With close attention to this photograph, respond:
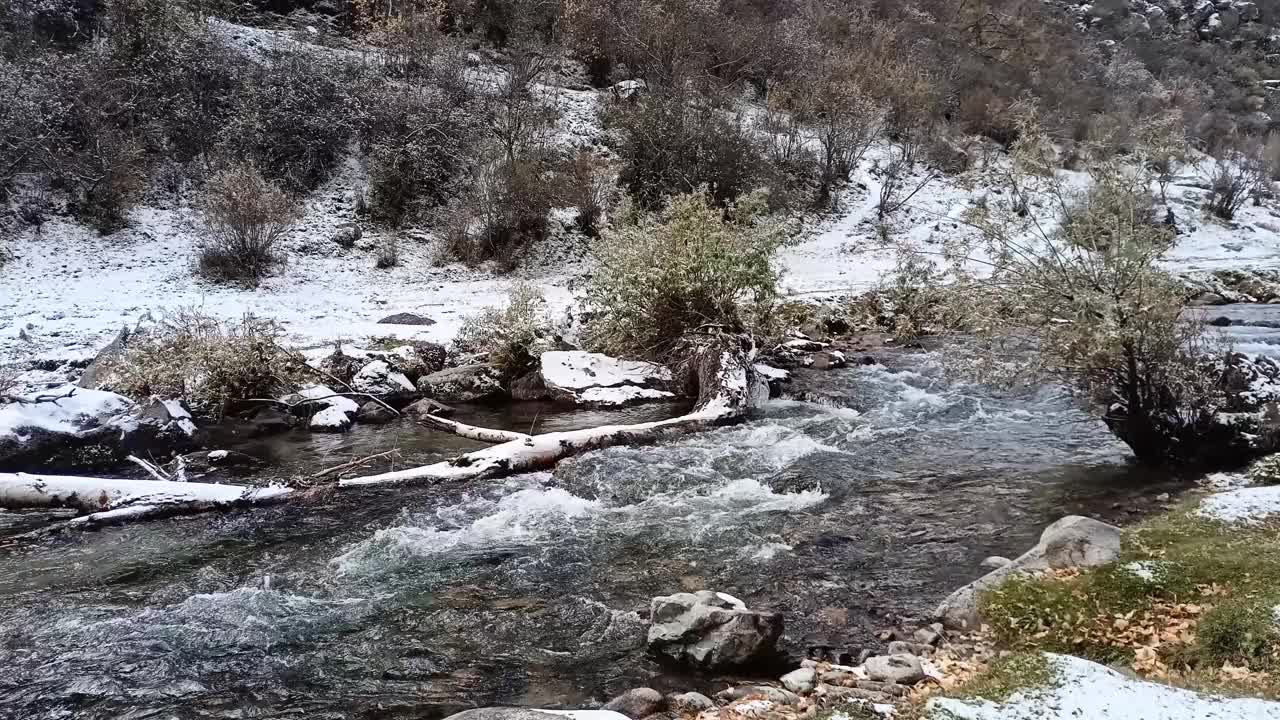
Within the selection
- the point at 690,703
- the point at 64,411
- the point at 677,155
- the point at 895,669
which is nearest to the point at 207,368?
the point at 64,411

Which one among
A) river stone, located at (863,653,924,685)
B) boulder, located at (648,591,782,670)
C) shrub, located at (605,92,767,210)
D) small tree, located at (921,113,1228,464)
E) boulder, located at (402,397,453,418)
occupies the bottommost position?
boulder, located at (402,397,453,418)

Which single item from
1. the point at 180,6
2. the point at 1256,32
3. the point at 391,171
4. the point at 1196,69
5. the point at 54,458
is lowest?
the point at 54,458

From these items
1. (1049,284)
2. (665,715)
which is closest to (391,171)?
(1049,284)

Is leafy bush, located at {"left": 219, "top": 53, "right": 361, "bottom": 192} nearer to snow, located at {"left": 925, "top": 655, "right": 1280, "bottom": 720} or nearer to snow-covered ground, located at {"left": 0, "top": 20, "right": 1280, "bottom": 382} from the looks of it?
snow-covered ground, located at {"left": 0, "top": 20, "right": 1280, "bottom": 382}

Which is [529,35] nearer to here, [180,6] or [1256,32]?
[180,6]

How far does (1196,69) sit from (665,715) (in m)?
61.4

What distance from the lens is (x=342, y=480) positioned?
32.3 feet

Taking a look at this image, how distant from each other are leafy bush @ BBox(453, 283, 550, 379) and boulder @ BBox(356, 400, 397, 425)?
240cm

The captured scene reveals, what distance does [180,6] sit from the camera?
25953 mm

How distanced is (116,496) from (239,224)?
1338 centimetres

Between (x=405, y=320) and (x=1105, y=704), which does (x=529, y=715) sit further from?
(x=405, y=320)

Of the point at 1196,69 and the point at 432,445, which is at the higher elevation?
the point at 1196,69

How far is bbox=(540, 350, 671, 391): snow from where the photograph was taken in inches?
574

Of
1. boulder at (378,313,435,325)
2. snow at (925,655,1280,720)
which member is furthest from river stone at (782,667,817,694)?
boulder at (378,313,435,325)
